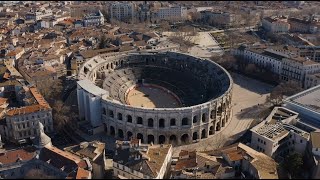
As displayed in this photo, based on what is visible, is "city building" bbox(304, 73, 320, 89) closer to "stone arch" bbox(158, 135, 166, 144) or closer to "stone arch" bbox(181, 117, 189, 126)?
"stone arch" bbox(181, 117, 189, 126)

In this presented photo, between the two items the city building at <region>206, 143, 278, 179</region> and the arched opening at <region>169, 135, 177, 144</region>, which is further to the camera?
the arched opening at <region>169, 135, 177, 144</region>

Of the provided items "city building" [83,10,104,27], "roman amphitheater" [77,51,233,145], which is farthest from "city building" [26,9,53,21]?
"roman amphitheater" [77,51,233,145]

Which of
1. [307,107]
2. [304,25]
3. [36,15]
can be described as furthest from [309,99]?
[36,15]

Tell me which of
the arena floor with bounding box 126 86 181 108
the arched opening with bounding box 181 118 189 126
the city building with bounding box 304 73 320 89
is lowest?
the arena floor with bounding box 126 86 181 108

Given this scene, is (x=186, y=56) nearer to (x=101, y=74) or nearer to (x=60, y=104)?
(x=101, y=74)

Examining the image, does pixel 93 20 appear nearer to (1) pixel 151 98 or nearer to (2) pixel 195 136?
(1) pixel 151 98

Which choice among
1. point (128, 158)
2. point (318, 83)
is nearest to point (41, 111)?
point (128, 158)
